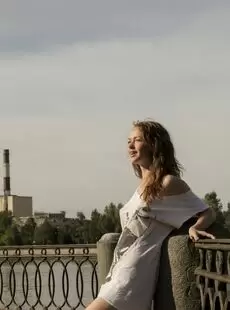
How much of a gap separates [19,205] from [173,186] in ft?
300

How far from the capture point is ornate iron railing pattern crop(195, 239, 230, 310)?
3.11 metres

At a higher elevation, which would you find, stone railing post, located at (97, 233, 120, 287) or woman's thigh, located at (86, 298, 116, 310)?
stone railing post, located at (97, 233, 120, 287)

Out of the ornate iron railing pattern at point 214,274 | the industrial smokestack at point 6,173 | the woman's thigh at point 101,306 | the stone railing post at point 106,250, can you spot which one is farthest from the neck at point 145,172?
the industrial smokestack at point 6,173

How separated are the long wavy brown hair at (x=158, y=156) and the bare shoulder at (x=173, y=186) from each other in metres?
0.02

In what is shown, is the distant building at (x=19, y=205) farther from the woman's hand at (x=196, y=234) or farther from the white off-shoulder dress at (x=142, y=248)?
the woman's hand at (x=196, y=234)

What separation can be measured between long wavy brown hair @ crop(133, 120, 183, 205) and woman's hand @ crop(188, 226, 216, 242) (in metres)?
0.20

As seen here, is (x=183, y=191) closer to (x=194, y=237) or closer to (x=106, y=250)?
(x=194, y=237)

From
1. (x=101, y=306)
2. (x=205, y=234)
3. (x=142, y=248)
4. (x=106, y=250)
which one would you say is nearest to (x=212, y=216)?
(x=205, y=234)

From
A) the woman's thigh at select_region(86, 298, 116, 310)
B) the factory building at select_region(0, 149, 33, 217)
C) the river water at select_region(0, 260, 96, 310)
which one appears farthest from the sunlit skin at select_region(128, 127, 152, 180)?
the factory building at select_region(0, 149, 33, 217)

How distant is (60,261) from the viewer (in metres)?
7.78

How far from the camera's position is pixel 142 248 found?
364 centimetres

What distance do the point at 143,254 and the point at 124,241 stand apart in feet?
0.39

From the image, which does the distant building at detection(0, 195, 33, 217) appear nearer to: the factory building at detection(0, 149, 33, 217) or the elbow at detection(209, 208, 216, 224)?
the factory building at detection(0, 149, 33, 217)

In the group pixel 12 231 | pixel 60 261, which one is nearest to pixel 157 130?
pixel 60 261
